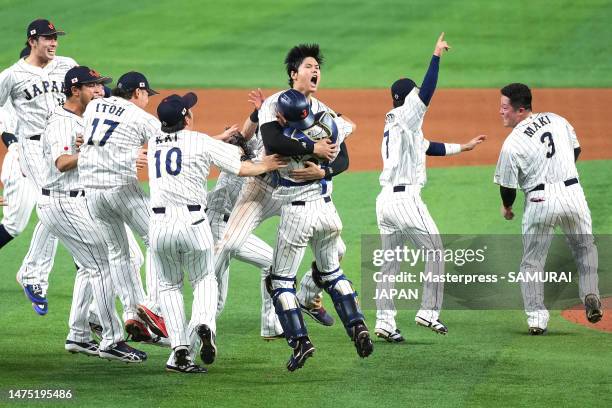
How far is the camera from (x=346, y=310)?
26.2ft

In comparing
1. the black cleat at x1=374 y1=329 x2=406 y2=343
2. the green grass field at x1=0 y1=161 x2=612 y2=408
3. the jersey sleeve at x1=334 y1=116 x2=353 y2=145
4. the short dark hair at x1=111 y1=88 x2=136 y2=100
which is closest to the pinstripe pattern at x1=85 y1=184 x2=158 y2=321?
the green grass field at x1=0 y1=161 x2=612 y2=408

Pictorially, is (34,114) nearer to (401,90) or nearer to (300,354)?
(401,90)

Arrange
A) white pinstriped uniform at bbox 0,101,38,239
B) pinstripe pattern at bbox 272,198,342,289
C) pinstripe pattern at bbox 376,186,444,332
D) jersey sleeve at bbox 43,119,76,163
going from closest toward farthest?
pinstripe pattern at bbox 272,198,342,289 → jersey sleeve at bbox 43,119,76,163 → pinstripe pattern at bbox 376,186,444,332 → white pinstriped uniform at bbox 0,101,38,239

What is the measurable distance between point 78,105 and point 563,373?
3.84m

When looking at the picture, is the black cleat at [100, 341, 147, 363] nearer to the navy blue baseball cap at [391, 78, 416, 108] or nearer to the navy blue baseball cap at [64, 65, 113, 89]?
the navy blue baseball cap at [64, 65, 113, 89]

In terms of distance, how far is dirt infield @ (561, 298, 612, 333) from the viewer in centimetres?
946

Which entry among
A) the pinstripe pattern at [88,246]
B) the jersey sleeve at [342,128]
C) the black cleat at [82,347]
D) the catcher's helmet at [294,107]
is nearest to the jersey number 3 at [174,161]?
the catcher's helmet at [294,107]

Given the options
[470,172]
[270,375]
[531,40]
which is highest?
[531,40]

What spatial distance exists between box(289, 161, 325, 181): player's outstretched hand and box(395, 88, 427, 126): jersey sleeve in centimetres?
127

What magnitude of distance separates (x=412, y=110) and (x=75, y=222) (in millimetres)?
2596

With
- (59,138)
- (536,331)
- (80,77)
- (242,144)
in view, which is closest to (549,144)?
(536,331)

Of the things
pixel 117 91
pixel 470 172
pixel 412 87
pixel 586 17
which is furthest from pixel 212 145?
pixel 586 17

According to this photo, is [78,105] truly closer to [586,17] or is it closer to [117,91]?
[117,91]

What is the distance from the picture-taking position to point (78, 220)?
8.38 m
